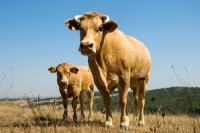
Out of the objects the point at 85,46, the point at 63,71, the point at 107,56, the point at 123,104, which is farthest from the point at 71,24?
the point at 63,71

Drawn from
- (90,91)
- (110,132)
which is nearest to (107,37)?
(110,132)

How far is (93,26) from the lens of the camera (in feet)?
23.2

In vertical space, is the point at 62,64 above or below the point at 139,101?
above

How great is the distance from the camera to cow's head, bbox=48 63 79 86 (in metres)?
11.6

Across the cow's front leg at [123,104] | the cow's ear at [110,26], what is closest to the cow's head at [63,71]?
the cow's front leg at [123,104]

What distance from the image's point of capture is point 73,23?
7562 millimetres

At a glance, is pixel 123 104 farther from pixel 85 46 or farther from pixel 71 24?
pixel 71 24

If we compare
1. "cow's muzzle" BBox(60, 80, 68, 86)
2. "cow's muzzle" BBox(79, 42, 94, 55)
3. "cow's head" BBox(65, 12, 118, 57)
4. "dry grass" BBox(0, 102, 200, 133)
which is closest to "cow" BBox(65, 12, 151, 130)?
"cow's head" BBox(65, 12, 118, 57)

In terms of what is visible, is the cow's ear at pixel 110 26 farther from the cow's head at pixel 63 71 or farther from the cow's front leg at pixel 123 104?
the cow's head at pixel 63 71

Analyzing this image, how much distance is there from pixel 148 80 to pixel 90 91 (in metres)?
5.40

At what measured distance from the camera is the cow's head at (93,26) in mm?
6824

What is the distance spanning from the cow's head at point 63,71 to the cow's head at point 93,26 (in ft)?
14.4

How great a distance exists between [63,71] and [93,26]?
5.28 meters

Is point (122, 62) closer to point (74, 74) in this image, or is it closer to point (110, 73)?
point (110, 73)
